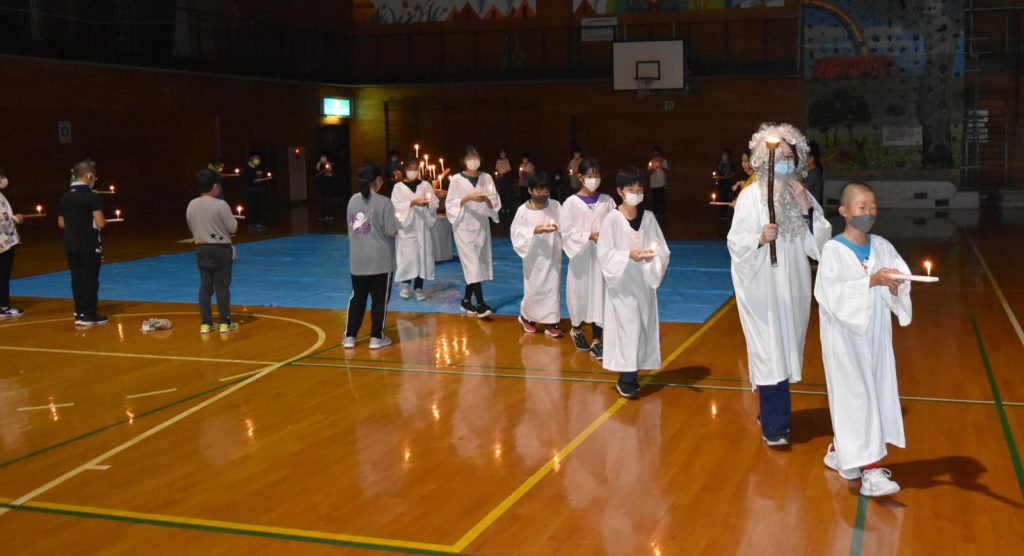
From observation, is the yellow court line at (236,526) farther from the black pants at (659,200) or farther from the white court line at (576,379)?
the black pants at (659,200)

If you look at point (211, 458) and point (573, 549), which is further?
point (211, 458)

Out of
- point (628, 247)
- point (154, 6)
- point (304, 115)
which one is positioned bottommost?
point (628, 247)

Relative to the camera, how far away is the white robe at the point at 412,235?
1270 centimetres

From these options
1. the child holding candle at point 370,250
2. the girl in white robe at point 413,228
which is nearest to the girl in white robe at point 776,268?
the child holding candle at point 370,250

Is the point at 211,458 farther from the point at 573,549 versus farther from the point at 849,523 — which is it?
the point at 849,523

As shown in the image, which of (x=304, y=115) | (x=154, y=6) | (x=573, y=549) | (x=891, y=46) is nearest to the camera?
(x=573, y=549)

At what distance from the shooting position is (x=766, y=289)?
21.2 feet

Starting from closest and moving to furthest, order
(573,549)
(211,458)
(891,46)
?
(573,549) < (211,458) < (891,46)

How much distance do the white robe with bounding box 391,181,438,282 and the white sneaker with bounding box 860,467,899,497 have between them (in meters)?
7.81

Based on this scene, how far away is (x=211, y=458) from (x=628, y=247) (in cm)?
337

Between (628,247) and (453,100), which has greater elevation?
(453,100)

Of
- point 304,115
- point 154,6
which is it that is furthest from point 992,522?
point 304,115

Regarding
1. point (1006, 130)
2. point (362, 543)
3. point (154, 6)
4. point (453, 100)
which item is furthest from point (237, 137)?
point (362, 543)

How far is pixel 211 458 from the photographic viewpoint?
668 centimetres
